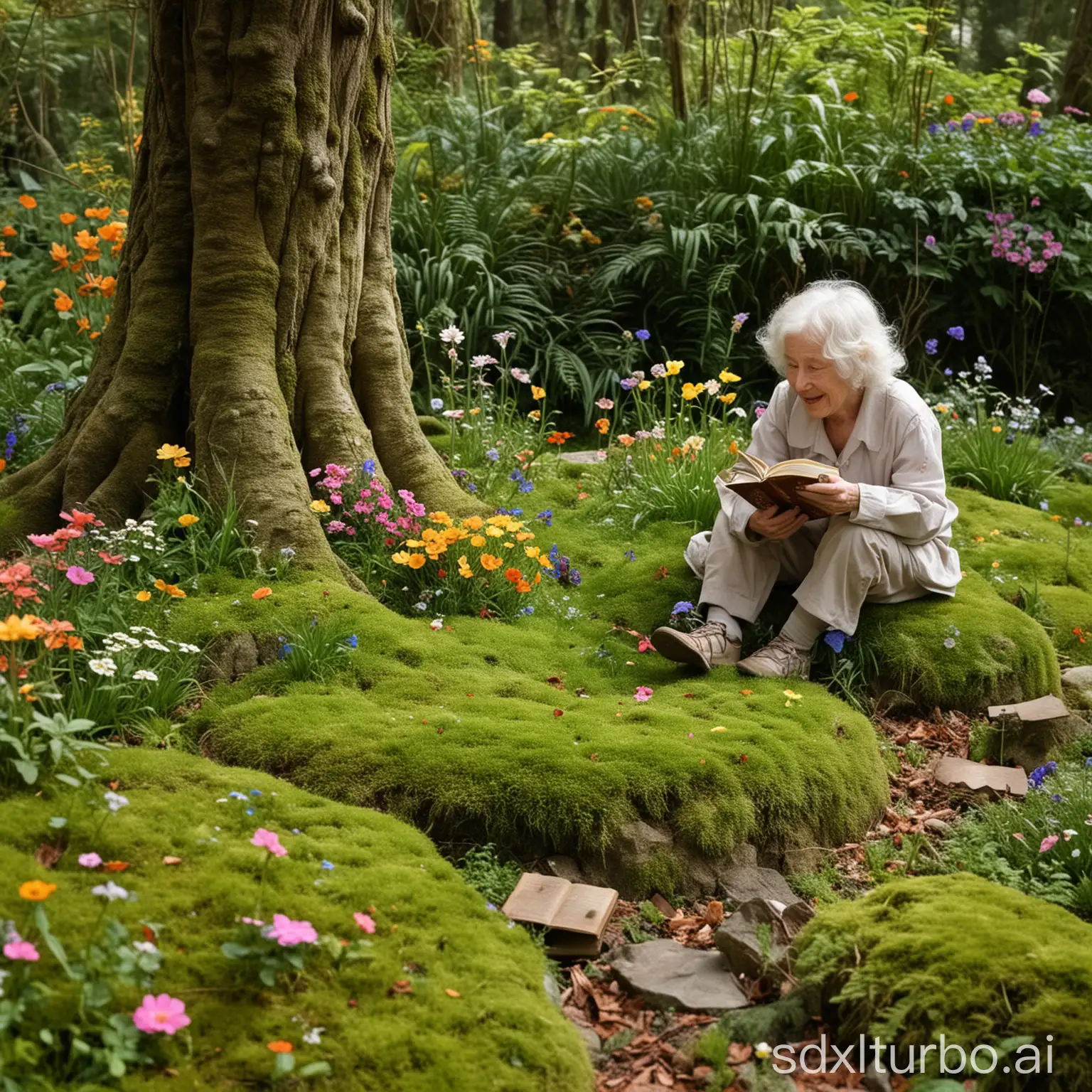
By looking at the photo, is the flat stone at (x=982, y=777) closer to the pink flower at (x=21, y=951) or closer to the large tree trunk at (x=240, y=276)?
the large tree trunk at (x=240, y=276)

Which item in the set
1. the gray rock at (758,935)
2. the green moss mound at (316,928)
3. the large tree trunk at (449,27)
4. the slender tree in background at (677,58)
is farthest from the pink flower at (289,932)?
the large tree trunk at (449,27)

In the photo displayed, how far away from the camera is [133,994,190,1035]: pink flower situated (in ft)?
5.82

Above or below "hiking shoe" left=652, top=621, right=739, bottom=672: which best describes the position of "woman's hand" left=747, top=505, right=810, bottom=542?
above

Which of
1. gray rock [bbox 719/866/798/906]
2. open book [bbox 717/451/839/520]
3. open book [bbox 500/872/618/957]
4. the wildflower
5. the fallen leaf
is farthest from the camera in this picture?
open book [bbox 717/451/839/520]

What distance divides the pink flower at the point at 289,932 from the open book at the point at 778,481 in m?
2.14

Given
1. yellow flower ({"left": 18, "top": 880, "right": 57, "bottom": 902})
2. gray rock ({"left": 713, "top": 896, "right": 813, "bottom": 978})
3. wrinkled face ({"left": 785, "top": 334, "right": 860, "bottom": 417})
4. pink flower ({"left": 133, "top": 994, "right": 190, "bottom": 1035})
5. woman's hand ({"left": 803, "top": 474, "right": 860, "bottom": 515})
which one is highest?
wrinkled face ({"left": 785, "top": 334, "right": 860, "bottom": 417})

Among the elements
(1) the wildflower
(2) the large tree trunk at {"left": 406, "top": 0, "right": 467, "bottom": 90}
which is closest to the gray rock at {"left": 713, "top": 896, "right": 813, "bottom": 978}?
(1) the wildflower

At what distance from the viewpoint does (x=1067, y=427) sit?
7.15 m

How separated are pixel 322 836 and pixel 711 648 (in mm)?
1746

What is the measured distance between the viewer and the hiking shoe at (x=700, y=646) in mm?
3703

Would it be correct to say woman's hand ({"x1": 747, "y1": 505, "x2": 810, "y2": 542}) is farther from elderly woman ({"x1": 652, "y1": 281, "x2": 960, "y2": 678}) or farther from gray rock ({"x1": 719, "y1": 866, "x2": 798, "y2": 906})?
gray rock ({"x1": 719, "y1": 866, "x2": 798, "y2": 906})

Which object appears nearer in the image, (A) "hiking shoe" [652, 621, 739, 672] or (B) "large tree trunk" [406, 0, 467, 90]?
(A) "hiking shoe" [652, 621, 739, 672]

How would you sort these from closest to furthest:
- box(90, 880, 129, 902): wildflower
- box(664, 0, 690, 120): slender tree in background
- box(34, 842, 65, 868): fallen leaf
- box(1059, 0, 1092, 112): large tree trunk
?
A: box(90, 880, 129, 902): wildflower, box(34, 842, 65, 868): fallen leaf, box(664, 0, 690, 120): slender tree in background, box(1059, 0, 1092, 112): large tree trunk

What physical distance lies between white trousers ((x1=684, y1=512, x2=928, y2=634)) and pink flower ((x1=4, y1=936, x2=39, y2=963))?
267 cm
